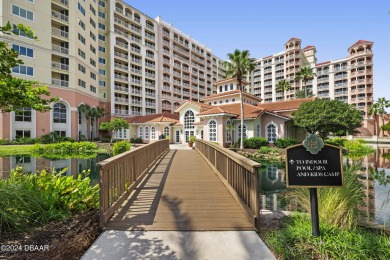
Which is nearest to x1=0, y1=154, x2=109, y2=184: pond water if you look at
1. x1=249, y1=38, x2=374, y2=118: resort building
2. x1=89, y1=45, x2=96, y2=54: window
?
x1=89, y1=45, x2=96, y2=54: window

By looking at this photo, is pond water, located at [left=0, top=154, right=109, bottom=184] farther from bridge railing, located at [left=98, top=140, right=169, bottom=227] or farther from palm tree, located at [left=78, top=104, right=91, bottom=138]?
palm tree, located at [left=78, top=104, right=91, bottom=138]

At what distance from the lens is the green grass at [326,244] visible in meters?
2.98

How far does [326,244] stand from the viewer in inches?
123

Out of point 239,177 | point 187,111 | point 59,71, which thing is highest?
point 59,71

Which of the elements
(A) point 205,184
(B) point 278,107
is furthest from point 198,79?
(A) point 205,184

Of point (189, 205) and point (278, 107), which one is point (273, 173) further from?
point (278, 107)

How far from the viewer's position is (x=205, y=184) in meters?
6.69

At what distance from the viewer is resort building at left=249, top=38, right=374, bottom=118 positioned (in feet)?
176

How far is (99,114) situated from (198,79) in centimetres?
3600

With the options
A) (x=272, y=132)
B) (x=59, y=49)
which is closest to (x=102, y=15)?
(x=59, y=49)

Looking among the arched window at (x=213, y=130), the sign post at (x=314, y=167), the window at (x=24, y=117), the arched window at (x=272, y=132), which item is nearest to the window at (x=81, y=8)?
the window at (x=24, y=117)

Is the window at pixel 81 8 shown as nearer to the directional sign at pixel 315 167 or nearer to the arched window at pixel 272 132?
→ the arched window at pixel 272 132

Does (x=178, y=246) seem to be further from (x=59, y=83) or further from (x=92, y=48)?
(x=92, y=48)

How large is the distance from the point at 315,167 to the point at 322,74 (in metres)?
72.1
